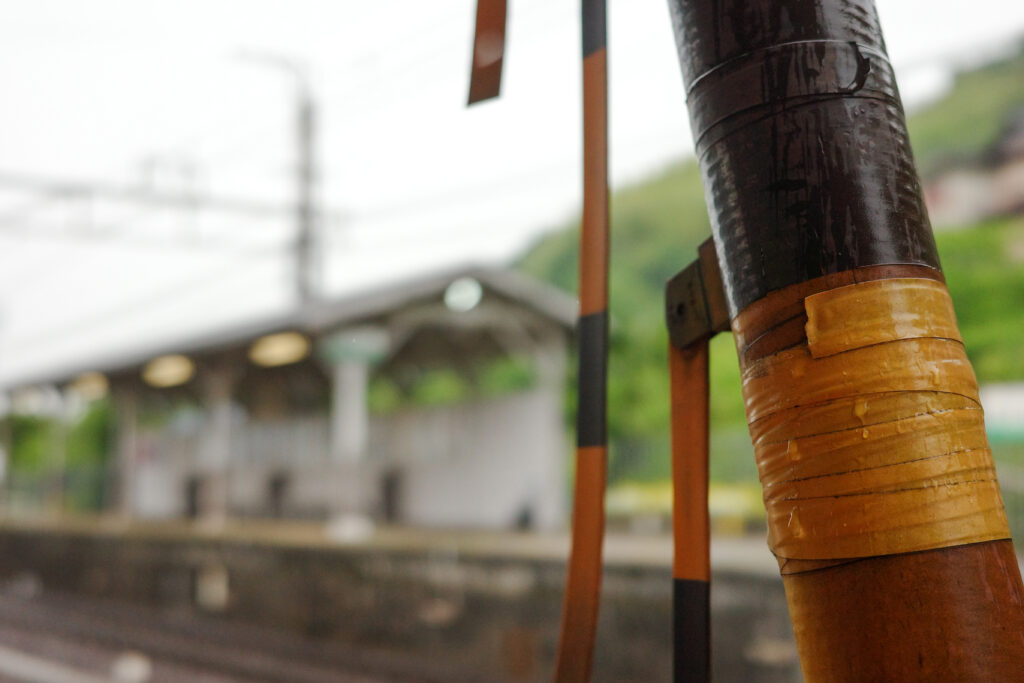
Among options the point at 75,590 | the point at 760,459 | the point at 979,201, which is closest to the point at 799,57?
the point at 760,459

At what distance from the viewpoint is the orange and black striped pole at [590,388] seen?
87cm

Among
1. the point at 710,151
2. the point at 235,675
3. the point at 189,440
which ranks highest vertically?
the point at 189,440

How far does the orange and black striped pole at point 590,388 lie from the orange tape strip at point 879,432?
20 centimetres

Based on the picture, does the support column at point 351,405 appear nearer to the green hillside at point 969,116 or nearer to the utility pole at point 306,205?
the utility pole at point 306,205

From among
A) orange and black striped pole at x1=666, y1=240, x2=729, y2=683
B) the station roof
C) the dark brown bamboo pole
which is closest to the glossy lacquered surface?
the dark brown bamboo pole

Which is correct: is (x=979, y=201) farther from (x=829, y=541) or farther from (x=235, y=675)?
(x=829, y=541)

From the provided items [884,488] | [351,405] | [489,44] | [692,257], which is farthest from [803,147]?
[351,405]

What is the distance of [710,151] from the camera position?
810 mm

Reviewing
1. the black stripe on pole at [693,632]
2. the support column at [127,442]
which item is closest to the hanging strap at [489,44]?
the black stripe on pole at [693,632]

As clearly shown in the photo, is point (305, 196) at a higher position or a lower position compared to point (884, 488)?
higher

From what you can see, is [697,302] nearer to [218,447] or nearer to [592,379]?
[592,379]

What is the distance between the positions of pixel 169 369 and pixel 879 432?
1698 cm

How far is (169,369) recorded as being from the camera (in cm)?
1628

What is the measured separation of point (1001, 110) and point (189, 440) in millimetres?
38307
